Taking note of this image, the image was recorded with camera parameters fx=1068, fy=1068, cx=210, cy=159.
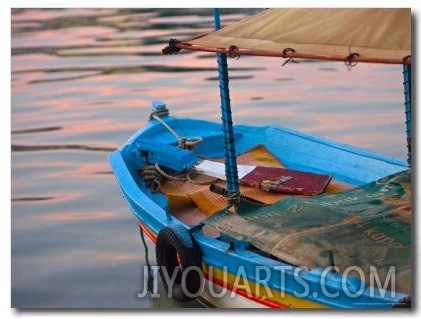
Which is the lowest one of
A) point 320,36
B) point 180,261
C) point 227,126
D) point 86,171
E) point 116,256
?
point 116,256

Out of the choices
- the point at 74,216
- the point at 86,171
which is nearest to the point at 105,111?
the point at 86,171

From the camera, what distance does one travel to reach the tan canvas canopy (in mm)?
4605

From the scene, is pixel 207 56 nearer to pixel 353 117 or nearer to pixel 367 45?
pixel 353 117

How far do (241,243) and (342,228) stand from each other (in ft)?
1.59

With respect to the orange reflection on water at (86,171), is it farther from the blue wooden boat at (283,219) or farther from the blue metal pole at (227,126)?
the blue metal pole at (227,126)

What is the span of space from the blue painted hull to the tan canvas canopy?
0.95 metres

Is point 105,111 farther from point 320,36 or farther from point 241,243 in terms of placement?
point 320,36

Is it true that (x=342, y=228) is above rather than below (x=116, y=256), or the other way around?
above

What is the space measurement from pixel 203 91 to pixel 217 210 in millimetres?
1657

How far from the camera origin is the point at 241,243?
16.7 ft

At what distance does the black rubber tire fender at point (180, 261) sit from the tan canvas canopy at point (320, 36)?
0.93 meters

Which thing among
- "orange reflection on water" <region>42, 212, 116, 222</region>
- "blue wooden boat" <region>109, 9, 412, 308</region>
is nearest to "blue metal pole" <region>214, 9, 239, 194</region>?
"blue wooden boat" <region>109, 9, 412, 308</region>

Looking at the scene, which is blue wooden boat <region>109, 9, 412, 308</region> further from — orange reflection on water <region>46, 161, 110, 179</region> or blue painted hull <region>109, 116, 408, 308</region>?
orange reflection on water <region>46, 161, 110, 179</region>

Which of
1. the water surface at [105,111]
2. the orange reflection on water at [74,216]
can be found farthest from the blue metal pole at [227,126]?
the orange reflection on water at [74,216]
